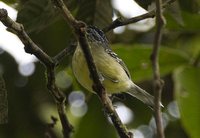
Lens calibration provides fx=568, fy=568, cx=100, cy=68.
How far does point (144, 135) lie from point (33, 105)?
844mm

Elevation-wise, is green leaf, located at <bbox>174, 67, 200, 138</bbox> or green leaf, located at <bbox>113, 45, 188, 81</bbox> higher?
green leaf, located at <bbox>113, 45, 188, 81</bbox>

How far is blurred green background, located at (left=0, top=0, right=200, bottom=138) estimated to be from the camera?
2.65 meters

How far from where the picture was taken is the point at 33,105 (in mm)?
3693

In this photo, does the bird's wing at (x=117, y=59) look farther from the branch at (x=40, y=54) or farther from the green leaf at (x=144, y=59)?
the branch at (x=40, y=54)

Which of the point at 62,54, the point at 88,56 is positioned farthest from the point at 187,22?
the point at 88,56

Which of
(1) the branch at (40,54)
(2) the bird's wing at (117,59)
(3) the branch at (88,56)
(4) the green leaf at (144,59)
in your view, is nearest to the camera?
(3) the branch at (88,56)

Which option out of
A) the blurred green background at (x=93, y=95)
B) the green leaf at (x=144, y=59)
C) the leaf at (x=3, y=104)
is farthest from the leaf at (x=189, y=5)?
the leaf at (x=3, y=104)

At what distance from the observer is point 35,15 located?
8.20 ft

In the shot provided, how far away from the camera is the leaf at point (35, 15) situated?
2.48 meters

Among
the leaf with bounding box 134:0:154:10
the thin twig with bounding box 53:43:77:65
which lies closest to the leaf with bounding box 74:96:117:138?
the leaf with bounding box 134:0:154:10

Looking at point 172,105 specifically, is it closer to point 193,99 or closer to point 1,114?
point 193,99

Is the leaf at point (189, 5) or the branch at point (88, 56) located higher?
the leaf at point (189, 5)

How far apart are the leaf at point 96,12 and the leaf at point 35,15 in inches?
7.5

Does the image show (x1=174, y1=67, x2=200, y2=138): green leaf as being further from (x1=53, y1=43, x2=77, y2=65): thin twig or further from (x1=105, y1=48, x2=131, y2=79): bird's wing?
(x1=53, y1=43, x2=77, y2=65): thin twig
